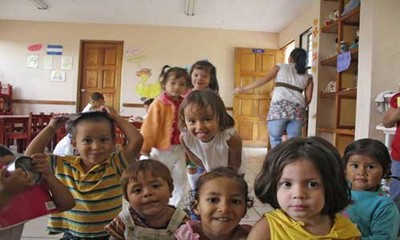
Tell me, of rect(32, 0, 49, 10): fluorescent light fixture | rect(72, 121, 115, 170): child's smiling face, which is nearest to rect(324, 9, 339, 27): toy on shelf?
Answer: rect(72, 121, 115, 170): child's smiling face

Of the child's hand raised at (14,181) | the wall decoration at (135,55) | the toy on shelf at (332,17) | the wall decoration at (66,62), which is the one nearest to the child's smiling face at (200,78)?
the child's hand raised at (14,181)

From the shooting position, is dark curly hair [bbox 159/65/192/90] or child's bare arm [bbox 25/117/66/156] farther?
dark curly hair [bbox 159/65/192/90]

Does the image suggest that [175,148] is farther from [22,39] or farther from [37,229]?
[22,39]

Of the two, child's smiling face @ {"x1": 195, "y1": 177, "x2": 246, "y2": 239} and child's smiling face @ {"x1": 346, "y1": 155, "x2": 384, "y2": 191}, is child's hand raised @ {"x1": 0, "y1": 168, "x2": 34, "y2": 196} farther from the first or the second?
child's smiling face @ {"x1": 346, "y1": 155, "x2": 384, "y2": 191}

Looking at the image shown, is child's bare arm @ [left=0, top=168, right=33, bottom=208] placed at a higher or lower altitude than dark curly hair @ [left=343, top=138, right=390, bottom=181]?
lower

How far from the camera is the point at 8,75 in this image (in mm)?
7004

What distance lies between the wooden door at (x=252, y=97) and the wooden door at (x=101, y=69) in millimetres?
2508

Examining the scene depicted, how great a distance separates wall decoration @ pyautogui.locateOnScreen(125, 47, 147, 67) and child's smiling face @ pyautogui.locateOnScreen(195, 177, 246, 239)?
639 centimetres

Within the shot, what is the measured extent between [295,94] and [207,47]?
421 cm

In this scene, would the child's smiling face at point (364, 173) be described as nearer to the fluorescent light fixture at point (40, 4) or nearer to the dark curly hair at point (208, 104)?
the dark curly hair at point (208, 104)

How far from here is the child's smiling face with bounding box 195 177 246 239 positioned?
898mm

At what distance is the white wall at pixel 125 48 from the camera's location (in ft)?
23.0

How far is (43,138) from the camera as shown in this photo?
1.17 metres

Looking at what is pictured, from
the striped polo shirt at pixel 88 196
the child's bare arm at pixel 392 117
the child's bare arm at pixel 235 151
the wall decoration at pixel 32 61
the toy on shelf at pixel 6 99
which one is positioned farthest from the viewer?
the wall decoration at pixel 32 61
